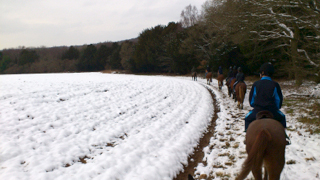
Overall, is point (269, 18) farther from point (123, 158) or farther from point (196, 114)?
point (123, 158)

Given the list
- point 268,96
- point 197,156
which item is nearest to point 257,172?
point 268,96

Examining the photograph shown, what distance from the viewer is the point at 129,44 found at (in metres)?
60.9

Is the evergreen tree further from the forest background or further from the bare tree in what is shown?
the bare tree

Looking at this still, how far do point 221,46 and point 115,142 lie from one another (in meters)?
25.9

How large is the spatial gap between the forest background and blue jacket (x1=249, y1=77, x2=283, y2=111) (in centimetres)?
714

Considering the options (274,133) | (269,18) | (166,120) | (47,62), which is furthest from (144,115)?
(47,62)

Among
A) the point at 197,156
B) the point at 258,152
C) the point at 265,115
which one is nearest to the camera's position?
the point at 258,152

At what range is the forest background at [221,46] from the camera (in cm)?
1173

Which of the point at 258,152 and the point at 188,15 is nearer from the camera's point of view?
the point at 258,152

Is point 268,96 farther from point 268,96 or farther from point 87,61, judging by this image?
point 87,61

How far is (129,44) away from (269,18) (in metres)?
52.5

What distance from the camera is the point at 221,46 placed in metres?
27.7

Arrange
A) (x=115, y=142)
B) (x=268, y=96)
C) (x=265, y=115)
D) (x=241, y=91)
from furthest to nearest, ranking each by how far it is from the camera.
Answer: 1. (x=241, y=91)
2. (x=115, y=142)
3. (x=268, y=96)
4. (x=265, y=115)

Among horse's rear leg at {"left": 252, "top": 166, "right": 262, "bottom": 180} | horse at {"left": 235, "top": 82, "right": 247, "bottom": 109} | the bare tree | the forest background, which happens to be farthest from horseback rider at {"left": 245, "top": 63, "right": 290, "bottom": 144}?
the bare tree
